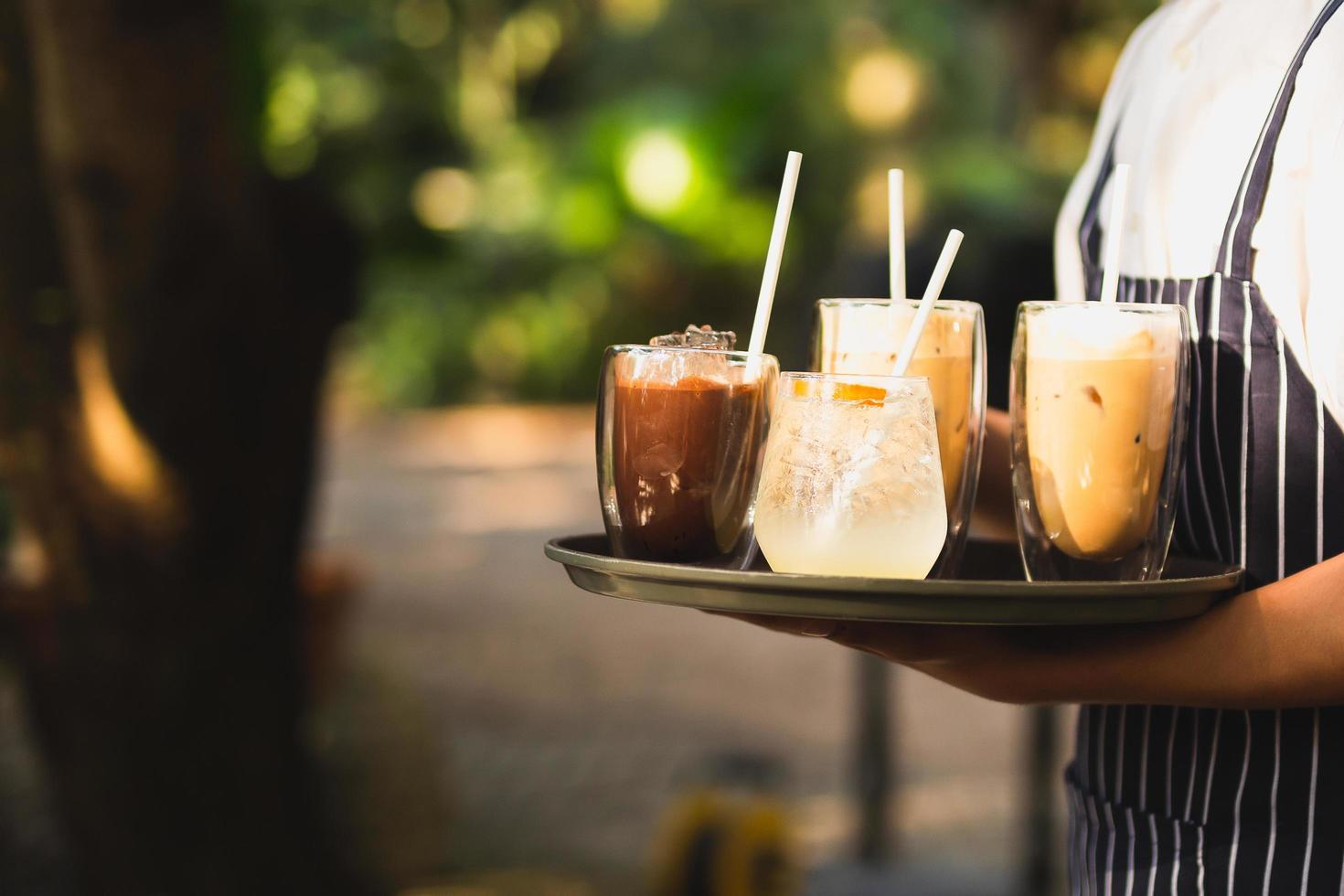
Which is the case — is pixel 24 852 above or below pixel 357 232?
below

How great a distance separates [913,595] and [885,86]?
8.75m

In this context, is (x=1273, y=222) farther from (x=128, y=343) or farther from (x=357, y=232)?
(x=357, y=232)

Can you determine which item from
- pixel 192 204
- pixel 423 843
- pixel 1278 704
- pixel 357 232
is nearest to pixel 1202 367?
pixel 1278 704

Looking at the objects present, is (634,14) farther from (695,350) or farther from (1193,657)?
(1193,657)

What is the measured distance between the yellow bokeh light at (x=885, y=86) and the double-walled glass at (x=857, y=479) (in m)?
8.37

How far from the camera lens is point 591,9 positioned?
34.6 feet

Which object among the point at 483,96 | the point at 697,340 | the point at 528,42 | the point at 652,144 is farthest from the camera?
the point at 528,42

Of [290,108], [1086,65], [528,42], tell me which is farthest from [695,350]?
[528,42]

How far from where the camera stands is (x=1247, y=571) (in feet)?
3.46

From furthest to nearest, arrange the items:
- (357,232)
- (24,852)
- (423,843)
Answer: (423,843) → (24,852) → (357,232)

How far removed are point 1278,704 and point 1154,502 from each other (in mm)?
179

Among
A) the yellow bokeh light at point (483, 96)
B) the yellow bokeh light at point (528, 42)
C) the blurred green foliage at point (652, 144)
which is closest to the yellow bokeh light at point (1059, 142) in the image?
the blurred green foliage at point (652, 144)

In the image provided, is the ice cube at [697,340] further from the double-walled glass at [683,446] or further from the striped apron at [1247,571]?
the striped apron at [1247,571]

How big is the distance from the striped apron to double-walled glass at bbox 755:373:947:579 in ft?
0.80
